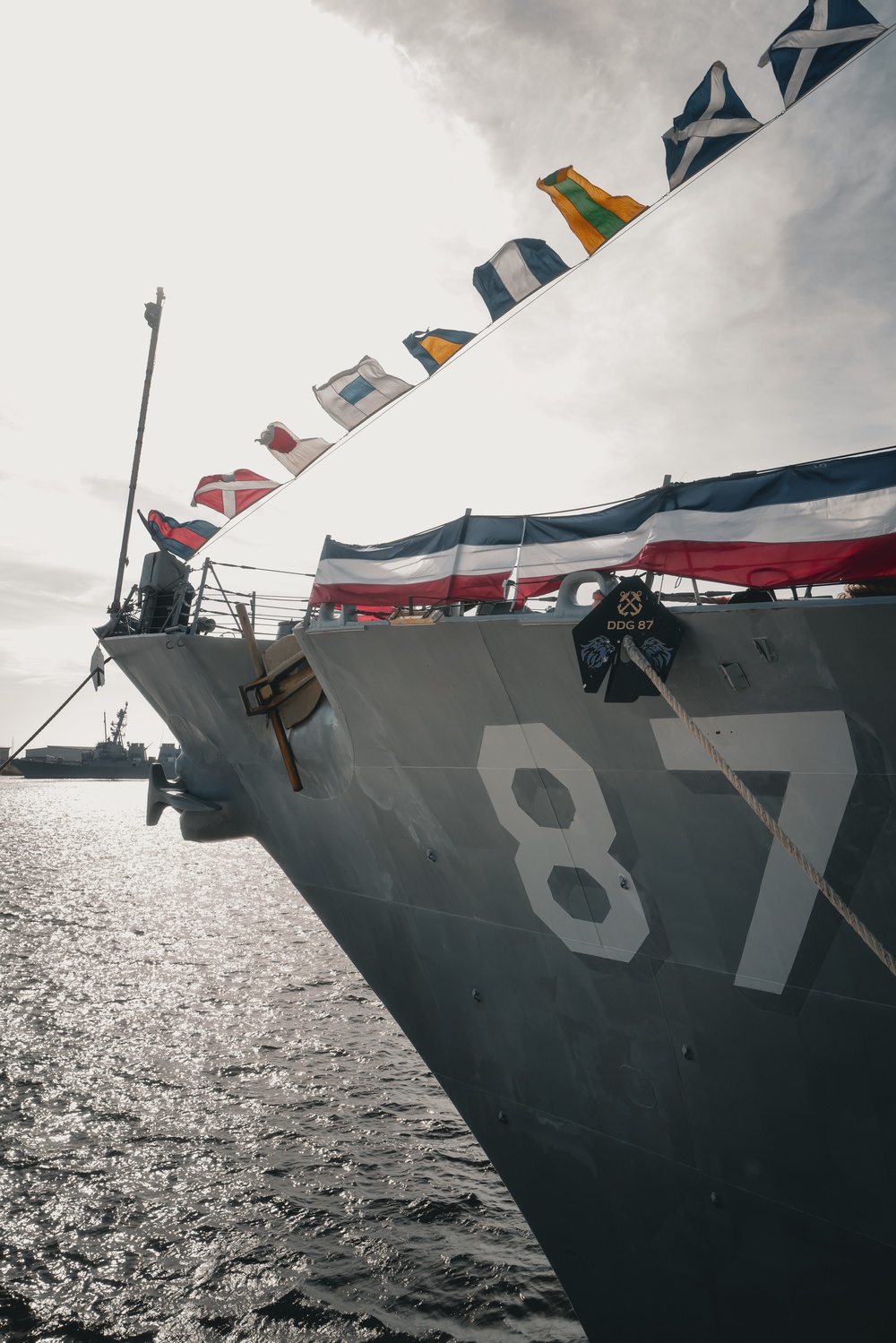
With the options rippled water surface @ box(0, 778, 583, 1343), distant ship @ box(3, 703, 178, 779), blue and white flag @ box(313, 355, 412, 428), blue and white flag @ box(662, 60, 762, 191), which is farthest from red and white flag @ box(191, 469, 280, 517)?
distant ship @ box(3, 703, 178, 779)

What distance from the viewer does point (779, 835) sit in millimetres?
3570

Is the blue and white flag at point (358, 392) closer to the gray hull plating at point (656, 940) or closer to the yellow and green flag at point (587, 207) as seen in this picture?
the yellow and green flag at point (587, 207)

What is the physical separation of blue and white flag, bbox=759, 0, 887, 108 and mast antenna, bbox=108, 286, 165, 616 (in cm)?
858

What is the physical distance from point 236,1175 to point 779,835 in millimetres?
9426

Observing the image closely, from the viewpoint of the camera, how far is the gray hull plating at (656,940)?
405 centimetres

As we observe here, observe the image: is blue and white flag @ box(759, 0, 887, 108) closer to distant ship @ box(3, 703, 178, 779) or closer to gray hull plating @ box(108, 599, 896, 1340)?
gray hull plating @ box(108, 599, 896, 1340)

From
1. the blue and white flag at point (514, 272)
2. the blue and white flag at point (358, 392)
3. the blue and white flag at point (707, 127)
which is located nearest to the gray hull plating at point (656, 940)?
the blue and white flag at point (358, 392)

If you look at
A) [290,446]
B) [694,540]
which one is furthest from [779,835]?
[290,446]

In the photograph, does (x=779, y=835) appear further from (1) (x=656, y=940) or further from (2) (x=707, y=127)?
(2) (x=707, y=127)

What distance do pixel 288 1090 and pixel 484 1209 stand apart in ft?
15.0

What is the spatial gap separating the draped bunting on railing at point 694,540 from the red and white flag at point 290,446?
1.66 m

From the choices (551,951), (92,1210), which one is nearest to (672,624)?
(551,951)

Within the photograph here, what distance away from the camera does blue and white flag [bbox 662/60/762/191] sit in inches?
187

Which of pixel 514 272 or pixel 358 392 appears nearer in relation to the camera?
pixel 514 272
